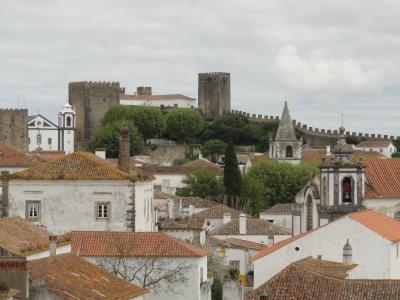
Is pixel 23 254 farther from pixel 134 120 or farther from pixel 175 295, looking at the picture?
pixel 134 120

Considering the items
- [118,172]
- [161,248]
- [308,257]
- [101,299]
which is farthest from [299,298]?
[118,172]

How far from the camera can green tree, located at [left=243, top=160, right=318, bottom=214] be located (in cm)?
10594

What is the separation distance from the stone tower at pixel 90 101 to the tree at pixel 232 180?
55.4m

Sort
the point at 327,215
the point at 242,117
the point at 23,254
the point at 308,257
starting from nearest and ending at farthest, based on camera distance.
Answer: the point at 23,254 < the point at 308,257 < the point at 327,215 < the point at 242,117

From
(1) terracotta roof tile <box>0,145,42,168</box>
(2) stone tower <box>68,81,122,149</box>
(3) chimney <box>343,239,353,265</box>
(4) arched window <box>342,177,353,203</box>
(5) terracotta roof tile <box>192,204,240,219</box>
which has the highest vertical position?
(2) stone tower <box>68,81,122,149</box>

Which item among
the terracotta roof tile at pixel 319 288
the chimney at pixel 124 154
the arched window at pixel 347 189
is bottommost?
the terracotta roof tile at pixel 319 288

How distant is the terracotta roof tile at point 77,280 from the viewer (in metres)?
30.8

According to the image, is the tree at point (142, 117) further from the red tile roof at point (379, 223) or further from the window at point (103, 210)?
Answer: the window at point (103, 210)

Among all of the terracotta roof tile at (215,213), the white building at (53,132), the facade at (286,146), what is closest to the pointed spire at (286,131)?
the facade at (286,146)

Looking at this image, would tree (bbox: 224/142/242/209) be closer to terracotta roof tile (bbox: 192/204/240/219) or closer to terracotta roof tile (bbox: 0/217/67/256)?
terracotta roof tile (bbox: 192/204/240/219)

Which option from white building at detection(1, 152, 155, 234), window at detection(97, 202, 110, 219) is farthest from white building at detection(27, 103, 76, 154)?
window at detection(97, 202, 110, 219)

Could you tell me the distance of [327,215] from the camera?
5966cm

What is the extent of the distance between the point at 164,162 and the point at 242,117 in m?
18.3

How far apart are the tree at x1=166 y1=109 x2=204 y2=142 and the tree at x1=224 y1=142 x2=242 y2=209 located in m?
51.6
